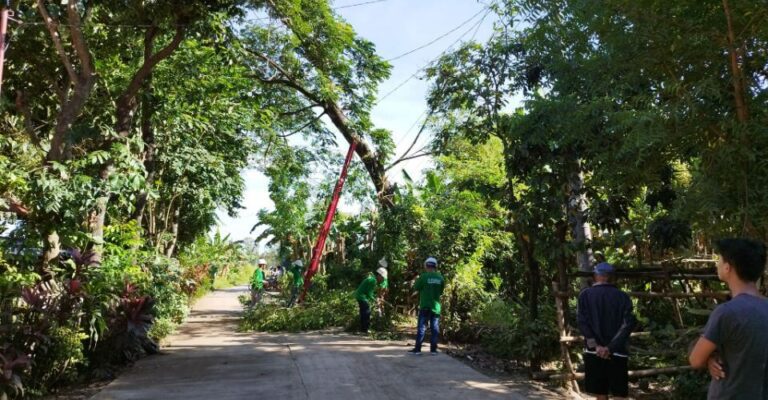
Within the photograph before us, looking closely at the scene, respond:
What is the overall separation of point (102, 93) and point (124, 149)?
9.51 ft

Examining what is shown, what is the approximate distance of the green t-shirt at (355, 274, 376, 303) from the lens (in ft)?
39.1

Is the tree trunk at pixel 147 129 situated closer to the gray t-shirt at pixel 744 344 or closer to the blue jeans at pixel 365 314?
the blue jeans at pixel 365 314

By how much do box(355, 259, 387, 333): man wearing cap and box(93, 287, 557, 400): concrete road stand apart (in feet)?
2.56

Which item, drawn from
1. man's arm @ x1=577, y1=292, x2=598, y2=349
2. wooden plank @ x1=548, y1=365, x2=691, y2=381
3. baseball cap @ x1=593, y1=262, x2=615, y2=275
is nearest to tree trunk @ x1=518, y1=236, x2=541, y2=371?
wooden plank @ x1=548, y1=365, x2=691, y2=381

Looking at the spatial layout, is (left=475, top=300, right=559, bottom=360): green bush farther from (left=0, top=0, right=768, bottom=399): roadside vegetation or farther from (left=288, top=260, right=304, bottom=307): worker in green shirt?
(left=288, top=260, right=304, bottom=307): worker in green shirt

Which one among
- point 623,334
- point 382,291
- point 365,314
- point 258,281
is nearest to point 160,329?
point 365,314

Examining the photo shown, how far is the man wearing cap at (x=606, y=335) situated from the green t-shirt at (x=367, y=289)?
6.62 metres

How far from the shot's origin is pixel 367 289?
Answer: 39.4 ft

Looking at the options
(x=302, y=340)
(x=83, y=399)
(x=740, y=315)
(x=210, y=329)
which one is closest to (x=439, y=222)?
(x=302, y=340)

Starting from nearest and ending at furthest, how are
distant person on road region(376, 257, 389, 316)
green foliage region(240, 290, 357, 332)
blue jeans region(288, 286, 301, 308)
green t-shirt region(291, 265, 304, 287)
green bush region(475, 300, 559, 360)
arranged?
green bush region(475, 300, 559, 360), distant person on road region(376, 257, 389, 316), green foliage region(240, 290, 357, 332), blue jeans region(288, 286, 301, 308), green t-shirt region(291, 265, 304, 287)

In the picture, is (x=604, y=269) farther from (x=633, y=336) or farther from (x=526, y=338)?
(x=526, y=338)

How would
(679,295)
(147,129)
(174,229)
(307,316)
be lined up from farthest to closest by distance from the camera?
(174,229)
(307,316)
(147,129)
(679,295)

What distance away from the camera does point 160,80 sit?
1085cm

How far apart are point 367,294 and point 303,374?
417 centimetres
